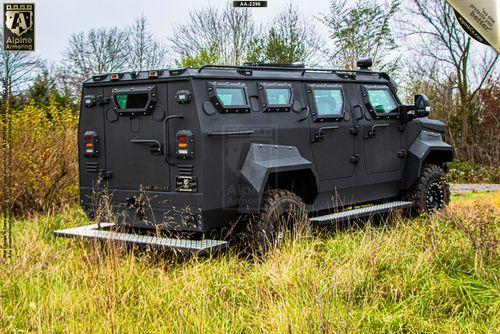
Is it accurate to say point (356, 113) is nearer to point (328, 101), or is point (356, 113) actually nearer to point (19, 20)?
point (328, 101)

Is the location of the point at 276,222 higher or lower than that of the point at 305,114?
lower

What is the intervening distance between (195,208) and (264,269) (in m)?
1.02

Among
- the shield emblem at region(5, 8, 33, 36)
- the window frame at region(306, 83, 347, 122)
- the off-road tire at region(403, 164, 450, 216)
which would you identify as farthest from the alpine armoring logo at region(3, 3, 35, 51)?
the off-road tire at region(403, 164, 450, 216)

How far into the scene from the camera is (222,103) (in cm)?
627

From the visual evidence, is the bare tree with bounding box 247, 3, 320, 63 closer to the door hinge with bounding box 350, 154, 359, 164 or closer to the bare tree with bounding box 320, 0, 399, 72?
the bare tree with bounding box 320, 0, 399, 72

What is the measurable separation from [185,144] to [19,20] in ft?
6.88

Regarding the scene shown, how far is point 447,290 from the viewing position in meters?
4.87

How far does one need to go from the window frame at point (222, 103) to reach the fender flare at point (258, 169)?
38 centimetres

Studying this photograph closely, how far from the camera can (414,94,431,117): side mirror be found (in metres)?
8.45

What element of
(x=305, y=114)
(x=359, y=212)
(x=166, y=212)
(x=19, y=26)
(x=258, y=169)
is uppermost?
(x=19, y=26)

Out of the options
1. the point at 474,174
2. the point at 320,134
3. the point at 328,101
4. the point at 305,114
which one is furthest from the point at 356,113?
the point at 474,174

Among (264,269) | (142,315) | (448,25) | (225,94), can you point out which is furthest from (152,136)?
(448,25)

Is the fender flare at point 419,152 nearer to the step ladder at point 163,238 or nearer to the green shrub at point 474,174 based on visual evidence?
the step ladder at point 163,238

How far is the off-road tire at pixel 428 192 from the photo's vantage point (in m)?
8.77
